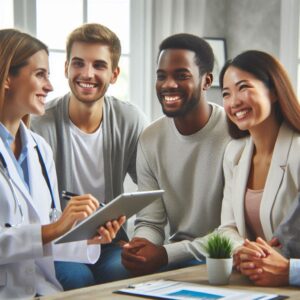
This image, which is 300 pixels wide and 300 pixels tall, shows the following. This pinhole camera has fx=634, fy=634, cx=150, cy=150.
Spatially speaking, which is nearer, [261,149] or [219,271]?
[219,271]

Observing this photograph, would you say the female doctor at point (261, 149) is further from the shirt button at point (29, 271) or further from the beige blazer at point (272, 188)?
the shirt button at point (29, 271)

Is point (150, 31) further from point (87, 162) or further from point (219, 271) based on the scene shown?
point (219, 271)

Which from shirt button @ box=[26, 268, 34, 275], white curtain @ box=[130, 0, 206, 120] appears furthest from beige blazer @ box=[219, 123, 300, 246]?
white curtain @ box=[130, 0, 206, 120]

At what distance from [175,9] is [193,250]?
1889 millimetres

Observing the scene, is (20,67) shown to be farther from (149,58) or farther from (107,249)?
(149,58)

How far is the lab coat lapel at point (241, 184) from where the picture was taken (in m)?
2.45

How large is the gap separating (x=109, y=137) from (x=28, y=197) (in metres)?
0.81

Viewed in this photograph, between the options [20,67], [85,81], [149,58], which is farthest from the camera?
[149,58]

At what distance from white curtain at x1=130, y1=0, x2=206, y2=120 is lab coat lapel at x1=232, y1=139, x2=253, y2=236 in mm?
1533

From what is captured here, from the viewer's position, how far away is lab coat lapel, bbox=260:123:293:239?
2.37 meters

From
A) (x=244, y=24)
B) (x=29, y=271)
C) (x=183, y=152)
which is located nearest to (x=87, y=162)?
(x=183, y=152)

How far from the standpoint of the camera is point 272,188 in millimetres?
2375

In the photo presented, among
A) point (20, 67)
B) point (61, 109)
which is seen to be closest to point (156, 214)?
point (61, 109)

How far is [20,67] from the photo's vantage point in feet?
8.11
